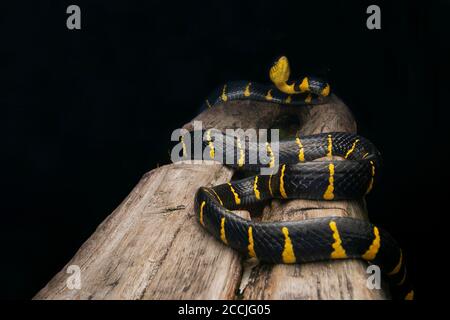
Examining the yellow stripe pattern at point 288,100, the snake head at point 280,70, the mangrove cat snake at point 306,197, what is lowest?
the mangrove cat snake at point 306,197

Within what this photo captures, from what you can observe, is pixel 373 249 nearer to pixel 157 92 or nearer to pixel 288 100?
pixel 288 100

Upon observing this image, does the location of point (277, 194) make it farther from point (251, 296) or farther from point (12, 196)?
point (12, 196)

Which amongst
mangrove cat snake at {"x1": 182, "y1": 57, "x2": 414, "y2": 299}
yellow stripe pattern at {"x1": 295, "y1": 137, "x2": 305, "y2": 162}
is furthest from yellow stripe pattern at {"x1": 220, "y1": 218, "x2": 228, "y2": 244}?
yellow stripe pattern at {"x1": 295, "y1": 137, "x2": 305, "y2": 162}

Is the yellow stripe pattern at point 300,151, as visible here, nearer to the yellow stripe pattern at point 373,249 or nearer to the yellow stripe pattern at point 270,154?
the yellow stripe pattern at point 270,154

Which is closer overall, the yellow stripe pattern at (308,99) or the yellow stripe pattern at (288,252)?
the yellow stripe pattern at (288,252)

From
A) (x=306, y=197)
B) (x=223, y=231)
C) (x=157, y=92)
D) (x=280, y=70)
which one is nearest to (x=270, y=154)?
(x=306, y=197)

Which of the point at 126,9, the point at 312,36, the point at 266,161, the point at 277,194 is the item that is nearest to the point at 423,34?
the point at 312,36

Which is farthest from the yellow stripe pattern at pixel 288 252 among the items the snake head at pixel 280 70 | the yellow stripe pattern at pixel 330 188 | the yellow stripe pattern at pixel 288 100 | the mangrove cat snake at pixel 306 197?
the yellow stripe pattern at pixel 288 100
